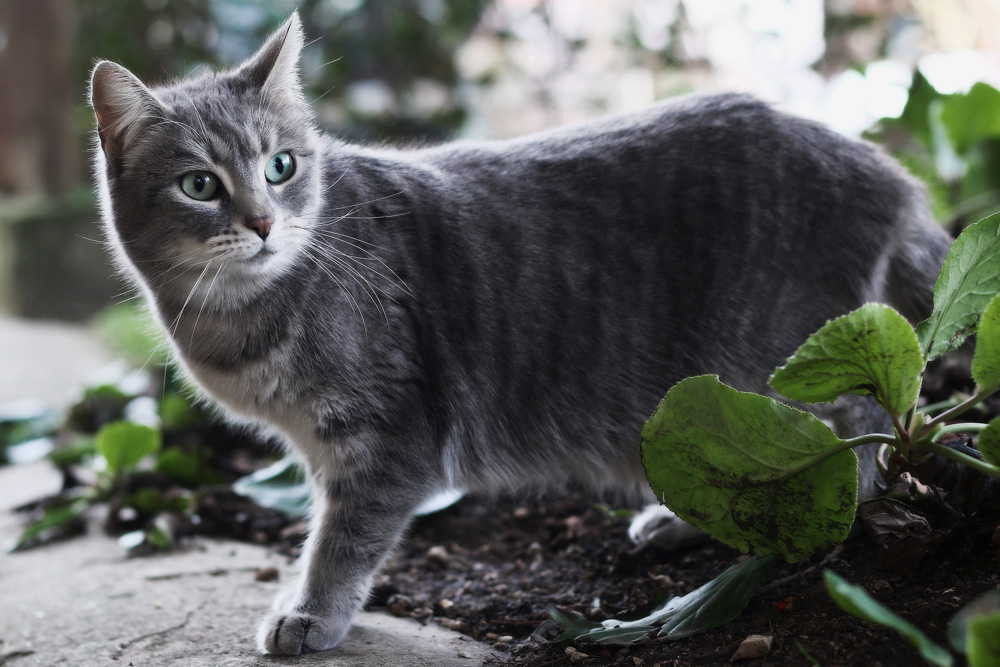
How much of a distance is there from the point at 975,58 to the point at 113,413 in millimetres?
3988

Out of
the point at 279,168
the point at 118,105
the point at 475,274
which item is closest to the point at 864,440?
the point at 475,274

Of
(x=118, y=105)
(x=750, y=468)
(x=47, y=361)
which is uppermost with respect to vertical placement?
(x=118, y=105)

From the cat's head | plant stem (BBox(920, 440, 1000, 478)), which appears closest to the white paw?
plant stem (BBox(920, 440, 1000, 478))

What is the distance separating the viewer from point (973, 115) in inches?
103

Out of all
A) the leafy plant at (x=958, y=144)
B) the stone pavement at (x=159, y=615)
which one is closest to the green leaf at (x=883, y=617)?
the stone pavement at (x=159, y=615)

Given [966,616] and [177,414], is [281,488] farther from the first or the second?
[966,616]

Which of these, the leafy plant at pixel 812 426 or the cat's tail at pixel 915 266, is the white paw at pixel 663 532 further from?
the cat's tail at pixel 915 266

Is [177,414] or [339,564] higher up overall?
[339,564]

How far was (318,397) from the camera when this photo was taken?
183cm

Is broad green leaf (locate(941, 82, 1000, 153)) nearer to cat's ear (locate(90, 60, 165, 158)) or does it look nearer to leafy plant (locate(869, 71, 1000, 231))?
leafy plant (locate(869, 71, 1000, 231))

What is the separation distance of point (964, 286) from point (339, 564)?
4.25 ft

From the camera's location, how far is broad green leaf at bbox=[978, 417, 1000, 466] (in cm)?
128

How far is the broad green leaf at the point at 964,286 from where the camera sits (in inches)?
56.1

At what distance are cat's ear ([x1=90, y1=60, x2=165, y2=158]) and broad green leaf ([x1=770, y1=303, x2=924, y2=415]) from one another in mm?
1377
